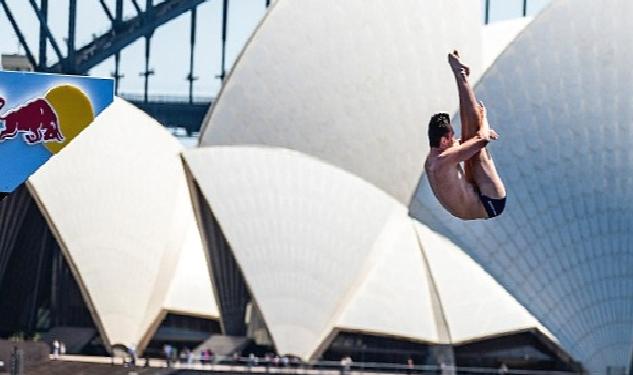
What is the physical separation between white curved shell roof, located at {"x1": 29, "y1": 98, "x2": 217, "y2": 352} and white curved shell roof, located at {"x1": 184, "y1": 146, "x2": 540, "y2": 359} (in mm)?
3037

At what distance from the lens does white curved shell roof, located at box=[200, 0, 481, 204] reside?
55750mm

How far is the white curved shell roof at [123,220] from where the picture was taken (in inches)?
2188

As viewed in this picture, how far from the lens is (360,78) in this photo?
184 ft

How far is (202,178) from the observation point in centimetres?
5472

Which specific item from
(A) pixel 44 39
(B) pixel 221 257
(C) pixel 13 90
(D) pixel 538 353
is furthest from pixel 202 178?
(C) pixel 13 90

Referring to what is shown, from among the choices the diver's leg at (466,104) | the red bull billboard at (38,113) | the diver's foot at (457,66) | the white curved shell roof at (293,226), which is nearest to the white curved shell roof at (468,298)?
the white curved shell roof at (293,226)

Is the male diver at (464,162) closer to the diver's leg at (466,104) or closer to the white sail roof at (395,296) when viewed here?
the diver's leg at (466,104)

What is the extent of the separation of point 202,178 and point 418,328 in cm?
824

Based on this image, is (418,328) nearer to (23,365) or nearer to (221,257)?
(221,257)

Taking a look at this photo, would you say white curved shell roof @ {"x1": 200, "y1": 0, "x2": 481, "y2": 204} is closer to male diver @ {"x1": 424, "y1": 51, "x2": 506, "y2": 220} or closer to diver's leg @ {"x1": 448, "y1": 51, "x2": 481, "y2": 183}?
male diver @ {"x1": 424, "y1": 51, "x2": 506, "y2": 220}

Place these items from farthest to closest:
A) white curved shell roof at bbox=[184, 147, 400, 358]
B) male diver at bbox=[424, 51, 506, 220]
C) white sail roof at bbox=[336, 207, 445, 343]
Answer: white curved shell roof at bbox=[184, 147, 400, 358]
white sail roof at bbox=[336, 207, 445, 343]
male diver at bbox=[424, 51, 506, 220]

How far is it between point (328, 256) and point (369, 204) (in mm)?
2453

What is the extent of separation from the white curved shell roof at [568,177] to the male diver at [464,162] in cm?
3971

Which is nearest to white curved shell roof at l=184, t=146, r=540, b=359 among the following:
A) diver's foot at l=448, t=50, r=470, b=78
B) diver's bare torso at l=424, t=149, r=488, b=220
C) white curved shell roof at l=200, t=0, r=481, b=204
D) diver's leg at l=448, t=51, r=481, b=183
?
white curved shell roof at l=200, t=0, r=481, b=204
